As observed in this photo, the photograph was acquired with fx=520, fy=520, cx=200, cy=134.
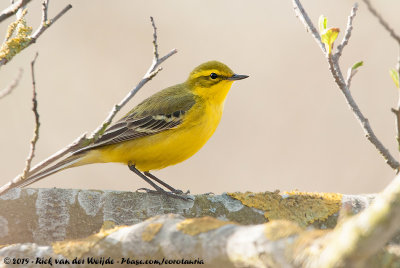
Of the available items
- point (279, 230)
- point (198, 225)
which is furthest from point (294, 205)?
point (279, 230)

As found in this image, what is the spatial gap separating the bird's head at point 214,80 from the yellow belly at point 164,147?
531 mm

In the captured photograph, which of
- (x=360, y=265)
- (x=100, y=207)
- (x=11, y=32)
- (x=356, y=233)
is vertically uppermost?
(x=11, y=32)

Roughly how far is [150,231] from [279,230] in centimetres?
84

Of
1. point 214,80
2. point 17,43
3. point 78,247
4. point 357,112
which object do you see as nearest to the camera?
point 78,247

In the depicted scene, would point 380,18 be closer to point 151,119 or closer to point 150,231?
point 150,231

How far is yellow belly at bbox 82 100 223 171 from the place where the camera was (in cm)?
591

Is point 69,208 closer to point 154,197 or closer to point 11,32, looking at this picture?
point 154,197

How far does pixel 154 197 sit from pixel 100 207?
1.96ft

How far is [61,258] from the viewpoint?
3.19 meters

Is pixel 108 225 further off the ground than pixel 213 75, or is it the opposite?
pixel 213 75

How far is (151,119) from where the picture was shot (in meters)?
6.27

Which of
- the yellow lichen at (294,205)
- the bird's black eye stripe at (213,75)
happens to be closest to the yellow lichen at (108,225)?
the yellow lichen at (294,205)

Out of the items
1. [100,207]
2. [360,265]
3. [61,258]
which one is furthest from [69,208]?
[360,265]

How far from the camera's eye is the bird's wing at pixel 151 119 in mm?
6039
